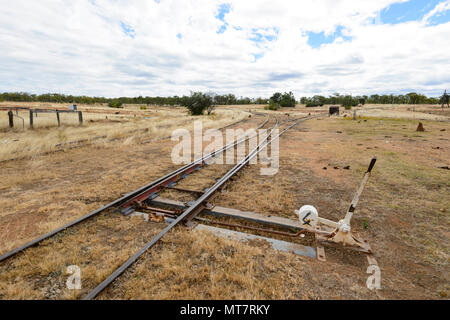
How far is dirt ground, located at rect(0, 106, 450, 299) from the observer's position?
2.78 m

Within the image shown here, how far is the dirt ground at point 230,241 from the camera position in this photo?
9.13 ft

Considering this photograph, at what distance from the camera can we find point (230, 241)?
366cm

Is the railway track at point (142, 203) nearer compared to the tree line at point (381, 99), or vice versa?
the railway track at point (142, 203)

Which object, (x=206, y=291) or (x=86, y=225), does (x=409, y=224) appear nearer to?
(x=206, y=291)

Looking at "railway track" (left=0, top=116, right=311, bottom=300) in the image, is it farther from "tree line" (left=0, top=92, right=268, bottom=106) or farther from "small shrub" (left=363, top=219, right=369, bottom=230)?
"tree line" (left=0, top=92, right=268, bottom=106)

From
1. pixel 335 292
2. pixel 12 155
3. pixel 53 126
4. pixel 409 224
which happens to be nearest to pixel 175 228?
pixel 335 292

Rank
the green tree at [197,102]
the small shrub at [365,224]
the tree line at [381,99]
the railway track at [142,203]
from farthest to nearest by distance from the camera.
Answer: the tree line at [381,99] < the green tree at [197,102] < the small shrub at [365,224] < the railway track at [142,203]

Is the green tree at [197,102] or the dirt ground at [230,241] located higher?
the green tree at [197,102]
